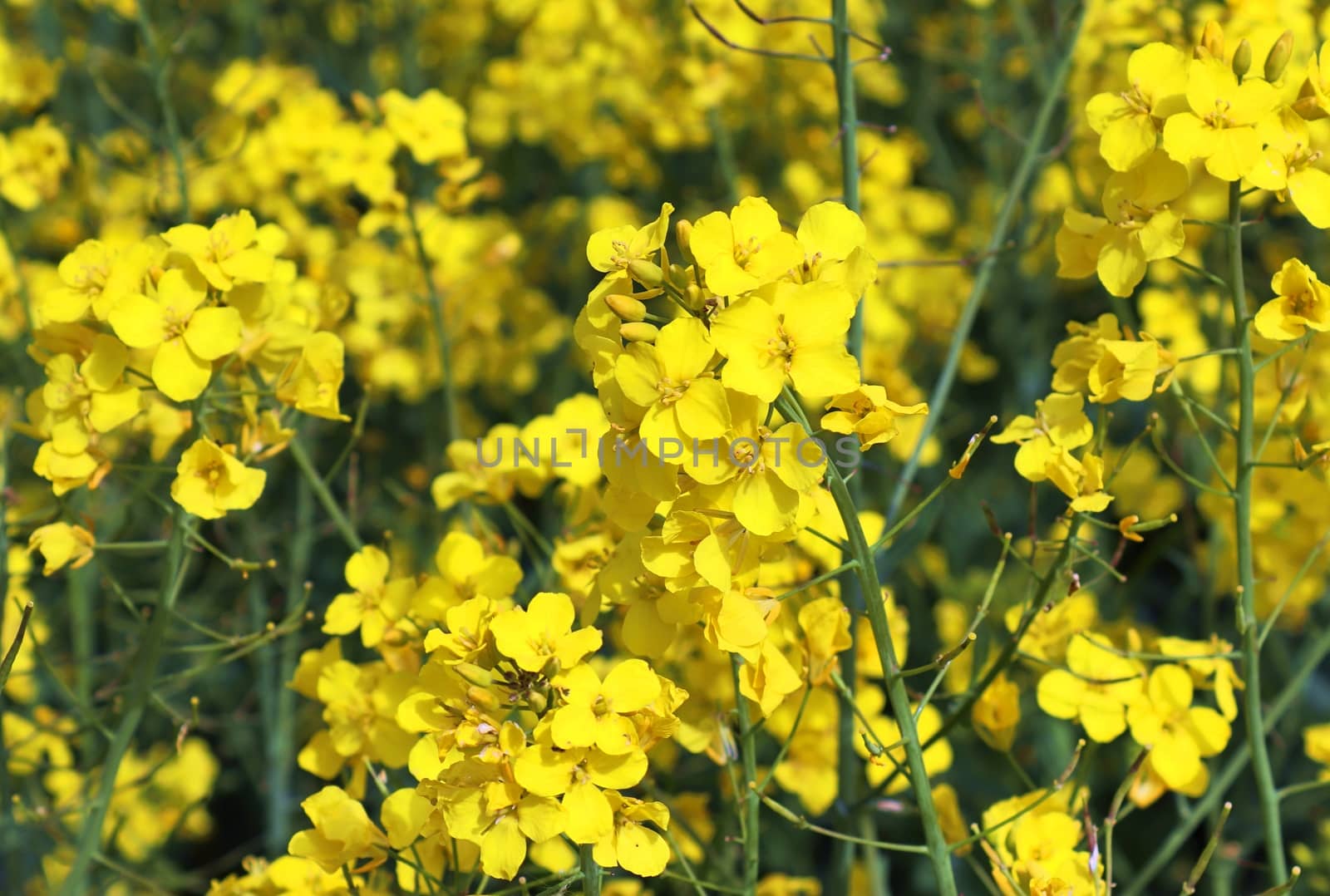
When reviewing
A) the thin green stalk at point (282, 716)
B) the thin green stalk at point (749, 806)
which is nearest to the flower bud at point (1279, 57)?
the thin green stalk at point (749, 806)

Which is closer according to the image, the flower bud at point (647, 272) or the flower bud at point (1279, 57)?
the flower bud at point (647, 272)

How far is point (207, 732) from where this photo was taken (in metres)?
3.74

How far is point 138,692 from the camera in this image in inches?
71.6

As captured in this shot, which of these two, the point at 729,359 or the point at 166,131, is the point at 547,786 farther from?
the point at 166,131

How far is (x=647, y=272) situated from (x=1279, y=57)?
83 cm

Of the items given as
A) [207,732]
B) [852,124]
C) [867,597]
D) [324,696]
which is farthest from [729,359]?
[207,732]

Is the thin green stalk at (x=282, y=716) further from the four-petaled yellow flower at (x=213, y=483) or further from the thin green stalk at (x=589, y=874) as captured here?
the thin green stalk at (x=589, y=874)

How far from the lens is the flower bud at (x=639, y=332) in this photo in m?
1.27

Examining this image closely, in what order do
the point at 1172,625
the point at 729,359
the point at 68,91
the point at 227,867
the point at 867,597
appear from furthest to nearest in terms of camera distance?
1. the point at 68,91
2. the point at 227,867
3. the point at 1172,625
4. the point at 867,597
5. the point at 729,359

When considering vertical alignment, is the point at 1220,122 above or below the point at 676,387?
above

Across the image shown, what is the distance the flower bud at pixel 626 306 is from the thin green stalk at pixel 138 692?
82 centimetres

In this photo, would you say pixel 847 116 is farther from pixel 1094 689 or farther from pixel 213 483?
pixel 213 483

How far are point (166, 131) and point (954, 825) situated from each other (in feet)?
6.24

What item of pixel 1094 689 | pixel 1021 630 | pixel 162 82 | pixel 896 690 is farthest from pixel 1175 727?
pixel 162 82
